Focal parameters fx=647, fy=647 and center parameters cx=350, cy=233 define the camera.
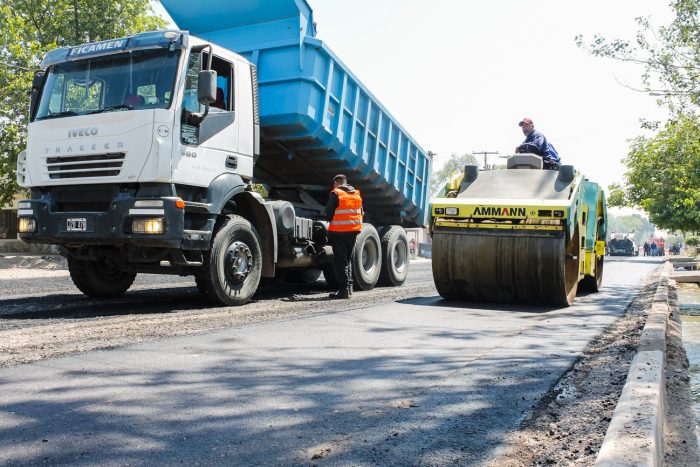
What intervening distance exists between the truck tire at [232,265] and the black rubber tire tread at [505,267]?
212 cm

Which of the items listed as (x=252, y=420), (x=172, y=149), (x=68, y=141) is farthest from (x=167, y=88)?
(x=252, y=420)

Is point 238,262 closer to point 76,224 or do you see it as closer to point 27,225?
point 76,224

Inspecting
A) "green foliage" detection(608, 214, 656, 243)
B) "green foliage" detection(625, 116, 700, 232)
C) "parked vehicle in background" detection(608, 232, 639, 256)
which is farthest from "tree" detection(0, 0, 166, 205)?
"green foliage" detection(608, 214, 656, 243)

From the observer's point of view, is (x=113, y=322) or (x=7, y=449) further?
(x=113, y=322)

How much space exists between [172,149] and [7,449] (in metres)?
3.90

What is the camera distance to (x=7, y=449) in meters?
2.47

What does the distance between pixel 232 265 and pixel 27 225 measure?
2.03 metres

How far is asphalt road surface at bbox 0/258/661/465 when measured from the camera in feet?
8.35

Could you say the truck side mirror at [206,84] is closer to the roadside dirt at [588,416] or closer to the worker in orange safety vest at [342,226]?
the worker in orange safety vest at [342,226]

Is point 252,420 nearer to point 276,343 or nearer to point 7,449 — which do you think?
point 7,449

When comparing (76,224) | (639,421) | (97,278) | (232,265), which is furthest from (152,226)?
(639,421)

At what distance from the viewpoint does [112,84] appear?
6.30 metres

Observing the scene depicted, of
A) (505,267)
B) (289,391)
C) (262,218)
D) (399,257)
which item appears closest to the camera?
(289,391)

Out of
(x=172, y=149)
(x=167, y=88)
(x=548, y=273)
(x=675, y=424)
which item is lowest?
(x=675, y=424)
